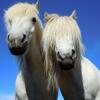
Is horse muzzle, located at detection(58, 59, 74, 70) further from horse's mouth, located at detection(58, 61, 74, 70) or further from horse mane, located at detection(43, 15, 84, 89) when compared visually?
horse mane, located at detection(43, 15, 84, 89)

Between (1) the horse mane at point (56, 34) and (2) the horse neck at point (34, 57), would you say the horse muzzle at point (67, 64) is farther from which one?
(2) the horse neck at point (34, 57)

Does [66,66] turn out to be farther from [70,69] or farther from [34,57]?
[34,57]

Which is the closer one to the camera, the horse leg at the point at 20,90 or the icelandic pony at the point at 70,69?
the icelandic pony at the point at 70,69

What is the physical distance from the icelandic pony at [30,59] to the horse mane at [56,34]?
0.74ft

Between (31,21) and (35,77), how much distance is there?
106 centimetres

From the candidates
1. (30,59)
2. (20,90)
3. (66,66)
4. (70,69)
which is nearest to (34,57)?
(30,59)

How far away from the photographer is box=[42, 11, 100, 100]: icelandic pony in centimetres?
670

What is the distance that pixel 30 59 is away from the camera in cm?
722

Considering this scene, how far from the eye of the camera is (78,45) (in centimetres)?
673

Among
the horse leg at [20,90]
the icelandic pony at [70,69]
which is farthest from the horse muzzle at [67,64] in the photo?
the horse leg at [20,90]

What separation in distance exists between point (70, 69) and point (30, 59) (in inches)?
39.4

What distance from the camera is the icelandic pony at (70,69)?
6699 millimetres

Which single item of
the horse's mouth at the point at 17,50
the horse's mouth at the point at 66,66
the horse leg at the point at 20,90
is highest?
the horse's mouth at the point at 17,50

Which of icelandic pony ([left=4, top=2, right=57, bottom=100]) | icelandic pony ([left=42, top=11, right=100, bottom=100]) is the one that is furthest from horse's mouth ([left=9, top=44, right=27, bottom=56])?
icelandic pony ([left=42, top=11, right=100, bottom=100])
